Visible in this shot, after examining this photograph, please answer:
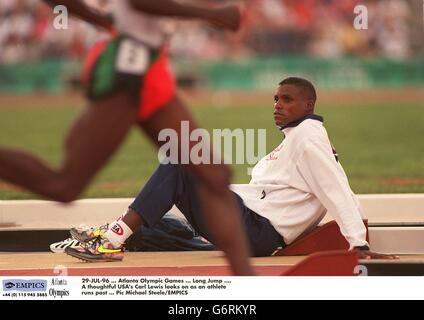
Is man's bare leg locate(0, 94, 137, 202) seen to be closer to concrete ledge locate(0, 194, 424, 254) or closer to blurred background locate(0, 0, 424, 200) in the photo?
concrete ledge locate(0, 194, 424, 254)

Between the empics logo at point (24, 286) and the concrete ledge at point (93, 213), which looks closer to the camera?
the empics logo at point (24, 286)

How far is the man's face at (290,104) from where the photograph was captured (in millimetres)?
4691

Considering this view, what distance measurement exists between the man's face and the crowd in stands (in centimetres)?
805

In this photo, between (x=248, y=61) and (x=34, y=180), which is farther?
(x=248, y=61)

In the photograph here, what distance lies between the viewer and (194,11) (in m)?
3.55

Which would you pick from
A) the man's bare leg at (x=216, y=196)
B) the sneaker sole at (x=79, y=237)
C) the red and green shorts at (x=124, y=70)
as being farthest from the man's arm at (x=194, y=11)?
the sneaker sole at (x=79, y=237)

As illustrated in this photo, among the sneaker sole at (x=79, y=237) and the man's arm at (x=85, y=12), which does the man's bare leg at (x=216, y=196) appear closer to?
the man's arm at (x=85, y=12)

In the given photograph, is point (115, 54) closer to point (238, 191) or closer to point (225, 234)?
point (225, 234)

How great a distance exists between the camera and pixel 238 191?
489cm

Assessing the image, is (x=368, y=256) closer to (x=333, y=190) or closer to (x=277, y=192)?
(x=333, y=190)

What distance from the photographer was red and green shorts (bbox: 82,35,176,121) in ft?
11.4
